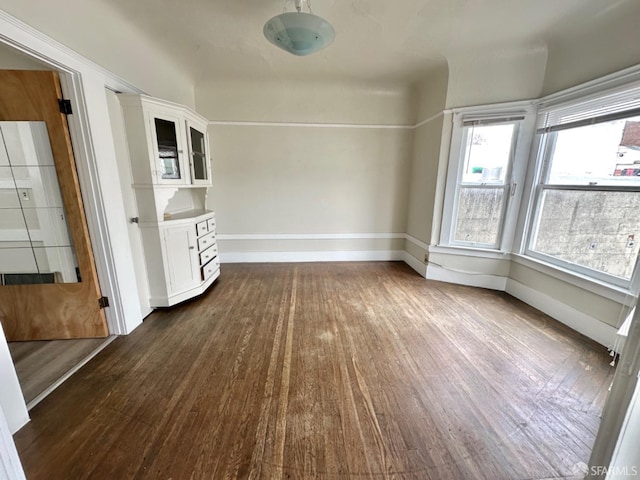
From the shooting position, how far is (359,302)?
2.89 meters

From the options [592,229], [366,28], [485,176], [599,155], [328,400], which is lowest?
[328,400]

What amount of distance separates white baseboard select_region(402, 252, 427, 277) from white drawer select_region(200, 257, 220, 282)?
2.86 meters

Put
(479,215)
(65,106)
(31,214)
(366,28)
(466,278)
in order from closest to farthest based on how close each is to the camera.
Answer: (65,106) < (31,214) < (366,28) < (479,215) < (466,278)

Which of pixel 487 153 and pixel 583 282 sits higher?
pixel 487 153

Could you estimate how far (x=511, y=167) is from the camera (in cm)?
293

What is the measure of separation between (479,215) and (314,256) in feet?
7.95

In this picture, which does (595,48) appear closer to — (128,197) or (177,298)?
(128,197)

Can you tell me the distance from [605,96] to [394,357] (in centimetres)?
277

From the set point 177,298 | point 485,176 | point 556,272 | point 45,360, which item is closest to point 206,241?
point 177,298

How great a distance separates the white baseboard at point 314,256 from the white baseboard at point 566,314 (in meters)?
1.69

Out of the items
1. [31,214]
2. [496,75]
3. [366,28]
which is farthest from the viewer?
[496,75]

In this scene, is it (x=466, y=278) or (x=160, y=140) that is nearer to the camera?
(x=160, y=140)

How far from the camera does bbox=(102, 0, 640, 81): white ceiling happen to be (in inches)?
81.3

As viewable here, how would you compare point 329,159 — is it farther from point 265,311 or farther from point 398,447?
point 398,447
